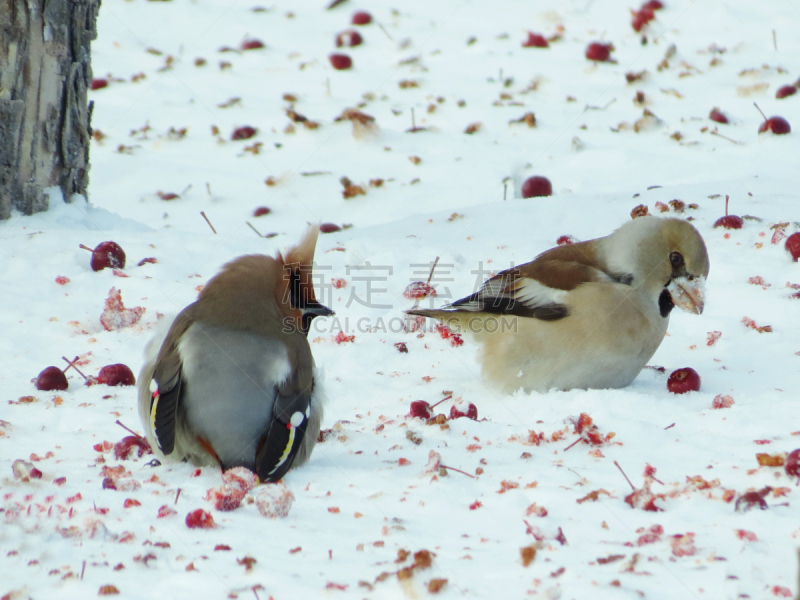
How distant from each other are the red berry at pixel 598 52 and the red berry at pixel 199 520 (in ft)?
24.1

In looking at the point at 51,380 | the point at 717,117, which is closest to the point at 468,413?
the point at 51,380

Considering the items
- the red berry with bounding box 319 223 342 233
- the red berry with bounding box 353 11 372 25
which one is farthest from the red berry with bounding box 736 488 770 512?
the red berry with bounding box 353 11 372 25

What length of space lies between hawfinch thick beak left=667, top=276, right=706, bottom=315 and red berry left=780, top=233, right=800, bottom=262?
39.7 inches

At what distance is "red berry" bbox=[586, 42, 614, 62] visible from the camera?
29.2 feet

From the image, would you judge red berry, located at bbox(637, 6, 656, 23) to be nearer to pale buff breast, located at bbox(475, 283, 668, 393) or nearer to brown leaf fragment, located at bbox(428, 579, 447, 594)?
pale buff breast, located at bbox(475, 283, 668, 393)

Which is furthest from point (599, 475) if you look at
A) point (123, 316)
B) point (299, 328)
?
point (123, 316)

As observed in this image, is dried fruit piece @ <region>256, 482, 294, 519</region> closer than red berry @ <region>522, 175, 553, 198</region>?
Yes

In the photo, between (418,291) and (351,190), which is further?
(351,190)

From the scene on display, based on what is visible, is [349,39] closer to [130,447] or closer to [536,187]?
[536,187]

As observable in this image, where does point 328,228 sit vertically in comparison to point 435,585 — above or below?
below

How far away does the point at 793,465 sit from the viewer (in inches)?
109

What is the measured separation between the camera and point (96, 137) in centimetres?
772

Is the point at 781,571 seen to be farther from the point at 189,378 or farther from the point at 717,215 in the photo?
the point at 717,215

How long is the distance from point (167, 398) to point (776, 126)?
5.47 m
